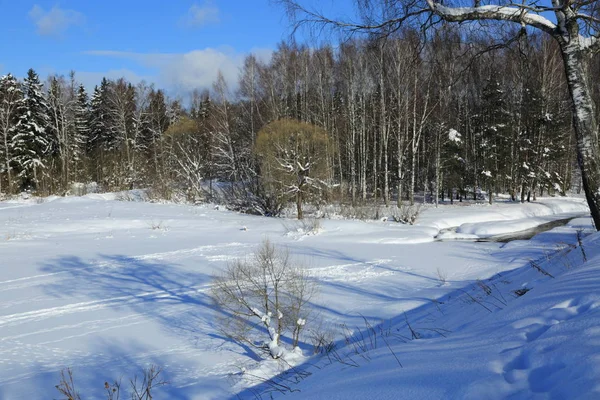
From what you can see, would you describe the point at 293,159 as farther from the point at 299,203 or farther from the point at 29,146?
the point at 29,146

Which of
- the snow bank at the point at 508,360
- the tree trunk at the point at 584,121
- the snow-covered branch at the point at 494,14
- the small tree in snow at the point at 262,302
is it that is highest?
the snow-covered branch at the point at 494,14

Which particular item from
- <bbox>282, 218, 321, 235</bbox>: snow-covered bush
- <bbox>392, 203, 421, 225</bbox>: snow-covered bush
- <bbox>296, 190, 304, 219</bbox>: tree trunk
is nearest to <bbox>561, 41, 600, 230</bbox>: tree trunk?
<bbox>282, 218, 321, 235</bbox>: snow-covered bush

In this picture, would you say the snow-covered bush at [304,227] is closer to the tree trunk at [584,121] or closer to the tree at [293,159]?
the tree at [293,159]

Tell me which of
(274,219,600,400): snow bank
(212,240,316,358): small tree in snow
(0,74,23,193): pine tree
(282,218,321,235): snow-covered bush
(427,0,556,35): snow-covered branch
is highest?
(0,74,23,193): pine tree

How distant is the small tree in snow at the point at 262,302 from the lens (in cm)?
742

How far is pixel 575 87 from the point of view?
16.8ft

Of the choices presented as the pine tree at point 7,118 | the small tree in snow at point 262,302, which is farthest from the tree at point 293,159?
the pine tree at point 7,118

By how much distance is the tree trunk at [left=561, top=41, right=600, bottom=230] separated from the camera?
16.5ft

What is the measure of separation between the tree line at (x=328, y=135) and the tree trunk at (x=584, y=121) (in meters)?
16.9

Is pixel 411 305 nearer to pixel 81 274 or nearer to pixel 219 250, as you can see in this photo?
pixel 219 250

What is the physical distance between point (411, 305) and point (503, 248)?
7592mm

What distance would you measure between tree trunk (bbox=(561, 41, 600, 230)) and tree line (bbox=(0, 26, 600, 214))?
16.9 metres

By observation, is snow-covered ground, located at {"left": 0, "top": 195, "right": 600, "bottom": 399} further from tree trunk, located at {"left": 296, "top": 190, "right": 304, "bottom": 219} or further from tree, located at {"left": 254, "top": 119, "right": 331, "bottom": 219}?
tree, located at {"left": 254, "top": 119, "right": 331, "bottom": 219}

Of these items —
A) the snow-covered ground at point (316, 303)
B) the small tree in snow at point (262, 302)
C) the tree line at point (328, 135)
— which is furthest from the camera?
the tree line at point (328, 135)
